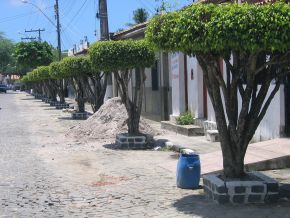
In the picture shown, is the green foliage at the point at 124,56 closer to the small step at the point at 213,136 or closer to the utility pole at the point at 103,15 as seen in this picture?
the small step at the point at 213,136

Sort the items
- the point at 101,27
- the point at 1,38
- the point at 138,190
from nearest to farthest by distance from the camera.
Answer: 1. the point at 138,190
2. the point at 101,27
3. the point at 1,38

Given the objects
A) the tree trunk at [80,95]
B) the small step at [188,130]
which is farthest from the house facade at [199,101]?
the tree trunk at [80,95]

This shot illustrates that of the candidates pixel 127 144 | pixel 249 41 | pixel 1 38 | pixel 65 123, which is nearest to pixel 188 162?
pixel 249 41

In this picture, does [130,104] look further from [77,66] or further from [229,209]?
[77,66]

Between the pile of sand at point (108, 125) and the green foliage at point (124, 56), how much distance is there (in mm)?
2489

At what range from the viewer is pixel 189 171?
8.58m

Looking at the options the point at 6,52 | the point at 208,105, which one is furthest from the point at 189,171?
the point at 6,52

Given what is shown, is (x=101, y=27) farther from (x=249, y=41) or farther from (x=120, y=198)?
(x=249, y=41)

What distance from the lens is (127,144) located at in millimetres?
14273

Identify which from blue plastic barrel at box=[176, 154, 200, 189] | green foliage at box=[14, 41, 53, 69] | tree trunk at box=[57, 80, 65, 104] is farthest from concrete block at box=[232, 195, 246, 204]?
green foliage at box=[14, 41, 53, 69]

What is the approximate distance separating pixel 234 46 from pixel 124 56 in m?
7.72

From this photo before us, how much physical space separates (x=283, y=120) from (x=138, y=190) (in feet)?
14.1

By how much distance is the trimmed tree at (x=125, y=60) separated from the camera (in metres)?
14.2

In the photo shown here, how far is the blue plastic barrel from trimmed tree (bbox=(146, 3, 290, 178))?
2.38 feet
